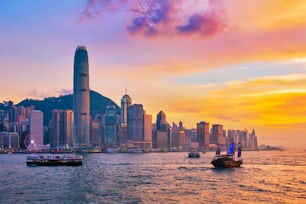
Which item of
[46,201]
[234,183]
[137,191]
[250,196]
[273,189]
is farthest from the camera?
[234,183]

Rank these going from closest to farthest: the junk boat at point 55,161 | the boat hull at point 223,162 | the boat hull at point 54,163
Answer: the boat hull at point 223,162, the boat hull at point 54,163, the junk boat at point 55,161

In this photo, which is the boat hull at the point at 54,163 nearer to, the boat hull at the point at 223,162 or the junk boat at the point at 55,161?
the junk boat at the point at 55,161

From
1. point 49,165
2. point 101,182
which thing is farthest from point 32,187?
point 49,165

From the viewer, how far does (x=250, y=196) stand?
72.9 metres

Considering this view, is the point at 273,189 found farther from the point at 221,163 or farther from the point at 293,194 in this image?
the point at 221,163

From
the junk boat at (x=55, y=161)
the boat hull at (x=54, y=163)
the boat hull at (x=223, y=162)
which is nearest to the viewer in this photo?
the boat hull at (x=223, y=162)

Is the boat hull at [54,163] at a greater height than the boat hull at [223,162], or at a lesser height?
lesser

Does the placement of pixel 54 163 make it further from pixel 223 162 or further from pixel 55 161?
pixel 223 162

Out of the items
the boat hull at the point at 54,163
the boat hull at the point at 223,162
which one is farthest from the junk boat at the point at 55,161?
the boat hull at the point at 223,162

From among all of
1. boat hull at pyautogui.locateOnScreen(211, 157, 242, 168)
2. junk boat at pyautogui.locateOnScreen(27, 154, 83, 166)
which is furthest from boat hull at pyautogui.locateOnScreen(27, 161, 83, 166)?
boat hull at pyautogui.locateOnScreen(211, 157, 242, 168)

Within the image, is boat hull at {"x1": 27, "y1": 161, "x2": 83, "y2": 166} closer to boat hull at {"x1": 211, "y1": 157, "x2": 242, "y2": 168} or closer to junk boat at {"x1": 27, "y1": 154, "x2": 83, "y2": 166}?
junk boat at {"x1": 27, "y1": 154, "x2": 83, "y2": 166}

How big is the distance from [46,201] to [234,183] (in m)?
43.8

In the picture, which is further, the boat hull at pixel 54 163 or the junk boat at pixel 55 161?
the junk boat at pixel 55 161

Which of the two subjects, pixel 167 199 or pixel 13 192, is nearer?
pixel 167 199
